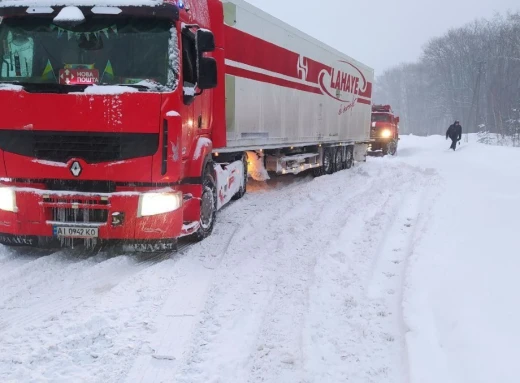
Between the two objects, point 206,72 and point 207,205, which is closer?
point 206,72

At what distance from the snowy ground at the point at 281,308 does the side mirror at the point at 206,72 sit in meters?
2.20

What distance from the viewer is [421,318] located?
12.5 feet

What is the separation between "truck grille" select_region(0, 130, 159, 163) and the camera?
17.4 feet

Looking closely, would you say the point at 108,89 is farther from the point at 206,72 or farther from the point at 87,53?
the point at 206,72

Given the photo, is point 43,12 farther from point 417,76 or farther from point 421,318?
point 417,76

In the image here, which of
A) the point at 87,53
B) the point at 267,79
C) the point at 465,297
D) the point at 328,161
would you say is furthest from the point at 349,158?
the point at 465,297

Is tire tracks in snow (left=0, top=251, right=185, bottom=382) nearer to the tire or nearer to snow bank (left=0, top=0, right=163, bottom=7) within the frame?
snow bank (left=0, top=0, right=163, bottom=7)

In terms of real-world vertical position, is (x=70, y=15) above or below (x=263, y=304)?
above

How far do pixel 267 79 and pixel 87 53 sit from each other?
4.83 metres

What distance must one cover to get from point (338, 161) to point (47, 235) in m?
12.3

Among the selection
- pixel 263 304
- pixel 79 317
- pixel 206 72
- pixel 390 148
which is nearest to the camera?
pixel 79 317

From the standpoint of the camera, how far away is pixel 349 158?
17.8 metres

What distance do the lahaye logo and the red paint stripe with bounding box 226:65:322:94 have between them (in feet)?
2.46

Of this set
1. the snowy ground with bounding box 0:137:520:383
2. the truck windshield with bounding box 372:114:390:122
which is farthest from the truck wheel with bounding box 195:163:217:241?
the truck windshield with bounding box 372:114:390:122
